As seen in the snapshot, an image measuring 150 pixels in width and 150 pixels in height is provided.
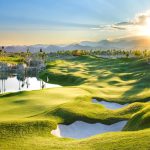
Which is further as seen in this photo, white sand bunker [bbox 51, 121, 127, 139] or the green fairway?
white sand bunker [bbox 51, 121, 127, 139]

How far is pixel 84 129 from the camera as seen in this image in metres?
33.4

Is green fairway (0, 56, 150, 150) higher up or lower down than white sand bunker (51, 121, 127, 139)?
higher up

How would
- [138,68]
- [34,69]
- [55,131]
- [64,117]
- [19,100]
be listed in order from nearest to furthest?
1. [55,131]
2. [64,117]
3. [19,100]
4. [138,68]
5. [34,69]

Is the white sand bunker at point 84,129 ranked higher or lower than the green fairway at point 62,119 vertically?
lower

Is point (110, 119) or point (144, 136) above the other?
point (144, 136)

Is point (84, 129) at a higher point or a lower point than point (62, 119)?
lower

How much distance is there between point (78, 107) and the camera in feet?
125

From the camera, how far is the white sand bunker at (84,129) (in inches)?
1254

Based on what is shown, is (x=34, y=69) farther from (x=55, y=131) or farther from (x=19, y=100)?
(x=55, y=131)

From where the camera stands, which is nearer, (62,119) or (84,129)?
(84,129)

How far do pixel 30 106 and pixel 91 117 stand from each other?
8.94 metres

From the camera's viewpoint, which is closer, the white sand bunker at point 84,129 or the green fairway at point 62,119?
the green fairway at point 62,119

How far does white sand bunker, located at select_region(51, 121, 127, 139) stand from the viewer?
31845 millimetres

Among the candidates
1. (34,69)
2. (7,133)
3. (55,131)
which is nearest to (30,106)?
(55,131)
